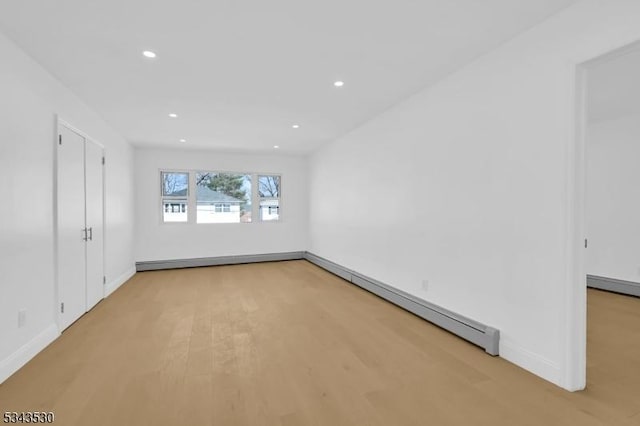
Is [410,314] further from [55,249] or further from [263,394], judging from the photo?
[55,249]

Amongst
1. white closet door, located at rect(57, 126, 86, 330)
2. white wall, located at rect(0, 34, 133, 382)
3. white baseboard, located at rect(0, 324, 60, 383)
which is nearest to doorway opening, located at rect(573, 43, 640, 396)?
white baseboard, located at rect(0, 324, 60, 383)

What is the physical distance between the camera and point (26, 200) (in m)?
2.55

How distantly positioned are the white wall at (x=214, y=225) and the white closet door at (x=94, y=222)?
224 centimetres

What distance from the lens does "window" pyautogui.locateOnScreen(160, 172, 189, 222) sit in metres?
6.70

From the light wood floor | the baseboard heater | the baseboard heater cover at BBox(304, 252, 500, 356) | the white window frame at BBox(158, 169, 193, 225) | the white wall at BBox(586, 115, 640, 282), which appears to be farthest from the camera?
the white window frame at BBox(158, 169, 193, 225)

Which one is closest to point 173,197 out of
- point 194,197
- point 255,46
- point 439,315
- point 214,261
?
point 194,197

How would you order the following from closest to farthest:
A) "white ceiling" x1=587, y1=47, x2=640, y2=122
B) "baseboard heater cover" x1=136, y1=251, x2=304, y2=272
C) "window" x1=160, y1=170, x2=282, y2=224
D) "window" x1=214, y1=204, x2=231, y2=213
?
"white ceiling" x1=587, y1=47, x2=640, y2=122 → "baseboard heater cover" x1=136, y1=251, x2=304, y2=272 → "window" x1=160, y1=170, x2=282, y2=224 → "window" x1=214, y1=204, x2=231, y2=213

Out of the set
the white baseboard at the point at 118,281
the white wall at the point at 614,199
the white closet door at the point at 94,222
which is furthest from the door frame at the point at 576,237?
the white baseboard at the point at 118,281

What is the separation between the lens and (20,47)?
98.3 inches

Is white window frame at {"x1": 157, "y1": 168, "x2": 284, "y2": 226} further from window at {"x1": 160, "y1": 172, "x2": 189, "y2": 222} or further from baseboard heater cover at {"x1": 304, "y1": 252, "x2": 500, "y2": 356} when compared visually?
baseboard heater cover at {"x1": 304, "y1": 252, "x2": 500, "y2": 356}

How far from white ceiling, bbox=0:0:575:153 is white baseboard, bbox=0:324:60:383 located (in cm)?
254

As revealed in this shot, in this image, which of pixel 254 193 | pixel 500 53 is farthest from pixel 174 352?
pixel 254 193

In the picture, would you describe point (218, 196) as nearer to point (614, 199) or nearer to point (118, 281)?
point (118, 281)

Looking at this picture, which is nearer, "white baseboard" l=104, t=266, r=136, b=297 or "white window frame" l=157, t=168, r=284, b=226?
"white baseboard" l=104, t=266, r=136, b=297
